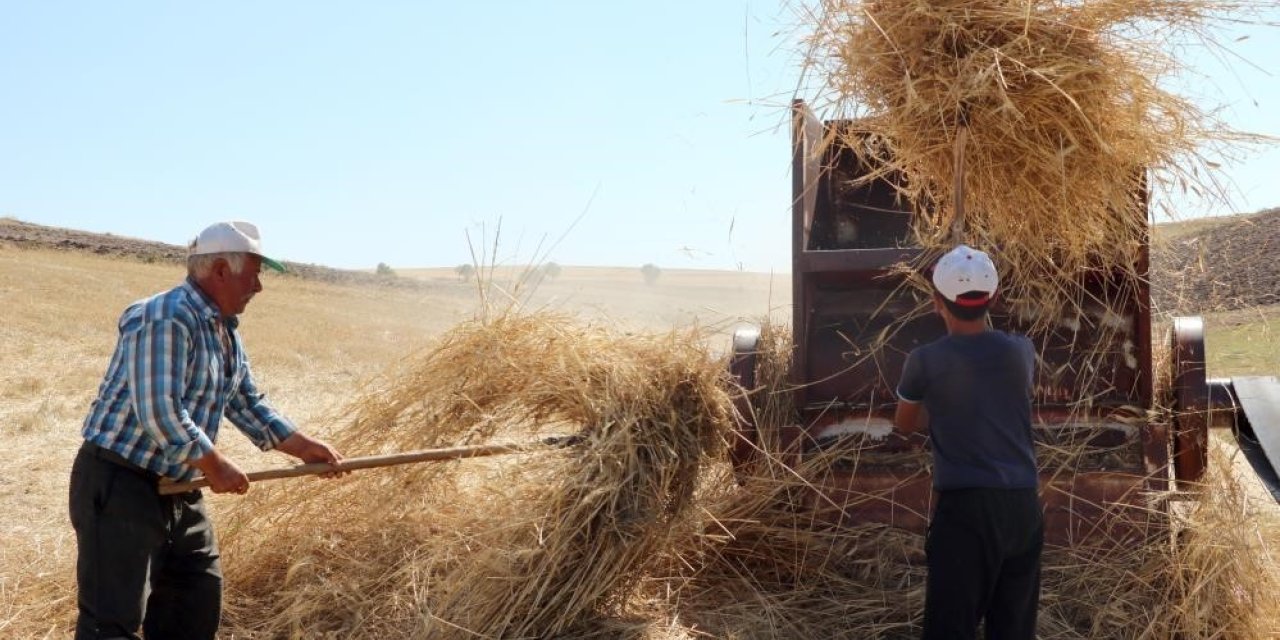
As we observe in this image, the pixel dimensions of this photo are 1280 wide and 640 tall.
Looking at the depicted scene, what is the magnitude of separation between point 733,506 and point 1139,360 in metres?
1.53

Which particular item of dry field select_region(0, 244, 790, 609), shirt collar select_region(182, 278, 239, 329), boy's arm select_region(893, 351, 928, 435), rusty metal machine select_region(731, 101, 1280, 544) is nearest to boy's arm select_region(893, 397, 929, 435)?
boy's arm select_region(893, 351, 928, 435)

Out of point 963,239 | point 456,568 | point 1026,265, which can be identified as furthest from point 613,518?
point 1026,265

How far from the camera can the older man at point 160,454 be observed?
3.11m

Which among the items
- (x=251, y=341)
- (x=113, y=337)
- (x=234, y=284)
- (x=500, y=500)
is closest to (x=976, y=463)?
(x=500, y=500)

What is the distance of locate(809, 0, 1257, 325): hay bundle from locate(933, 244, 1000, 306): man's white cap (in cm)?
83

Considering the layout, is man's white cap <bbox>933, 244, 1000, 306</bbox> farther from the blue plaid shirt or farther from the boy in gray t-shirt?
the blue plaid shirt

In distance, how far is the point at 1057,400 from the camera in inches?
169

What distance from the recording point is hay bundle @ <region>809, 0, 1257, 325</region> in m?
3.89

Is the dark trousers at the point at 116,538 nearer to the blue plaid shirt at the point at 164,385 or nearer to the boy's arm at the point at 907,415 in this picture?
the blue plaid shirt at the point at 164,385

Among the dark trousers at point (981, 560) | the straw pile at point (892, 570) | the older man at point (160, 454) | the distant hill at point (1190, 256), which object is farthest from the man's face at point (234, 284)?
the distant hill at point (1190, 256)

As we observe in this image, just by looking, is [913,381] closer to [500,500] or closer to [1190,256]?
[500,500]

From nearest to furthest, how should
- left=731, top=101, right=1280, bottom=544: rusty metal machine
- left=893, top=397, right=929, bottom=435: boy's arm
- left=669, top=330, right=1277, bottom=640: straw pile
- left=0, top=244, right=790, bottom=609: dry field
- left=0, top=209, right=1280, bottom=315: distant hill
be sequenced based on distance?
left=893, top=397, right=929, bottom=435: boy's arm, left=669, top=330, right=1277, bottom=640: straw pile, left=731, top=101, right=1280, bottom=544: rusty metal machine, left=0, top=209, right=1280, bottom=315: distant hill, left=0, top=244, right=790, bottom=609: dry field

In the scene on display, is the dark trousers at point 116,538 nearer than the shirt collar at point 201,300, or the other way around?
the dark trousers at point 116,538

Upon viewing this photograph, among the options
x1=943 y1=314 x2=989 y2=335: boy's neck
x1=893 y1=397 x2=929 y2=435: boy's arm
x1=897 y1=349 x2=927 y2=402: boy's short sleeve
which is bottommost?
x1=893 y1=397 x2=929 y2=435: boy's arm
